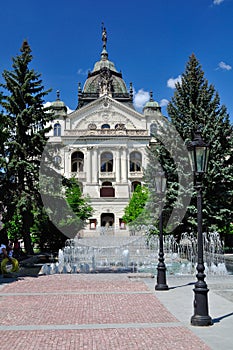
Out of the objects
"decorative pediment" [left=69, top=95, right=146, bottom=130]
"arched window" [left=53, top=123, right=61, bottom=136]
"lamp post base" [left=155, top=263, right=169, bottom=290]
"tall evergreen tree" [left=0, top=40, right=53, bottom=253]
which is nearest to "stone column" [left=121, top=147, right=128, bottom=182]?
"decorative pediment" [left=69, top=95, right=146, bottom=130]

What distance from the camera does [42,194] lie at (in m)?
22.1

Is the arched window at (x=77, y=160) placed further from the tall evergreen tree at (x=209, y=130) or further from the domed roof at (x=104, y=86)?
the tall evergreen tree at (x=209, y=130)

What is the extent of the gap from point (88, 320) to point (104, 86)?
5354cm

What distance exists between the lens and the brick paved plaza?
242 inches

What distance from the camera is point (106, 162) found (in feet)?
176

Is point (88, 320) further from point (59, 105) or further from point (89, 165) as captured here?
point (59, 105)

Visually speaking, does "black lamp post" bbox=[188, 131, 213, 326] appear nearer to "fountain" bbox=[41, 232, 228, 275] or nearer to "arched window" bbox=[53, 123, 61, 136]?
"fountain" bbox=[41, 232, 228, 275]

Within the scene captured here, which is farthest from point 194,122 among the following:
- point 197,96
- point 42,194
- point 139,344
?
point 139,344

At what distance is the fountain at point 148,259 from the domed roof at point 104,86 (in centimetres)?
3227

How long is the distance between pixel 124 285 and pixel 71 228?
55.9ft

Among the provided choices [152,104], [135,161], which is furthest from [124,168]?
[152,104]

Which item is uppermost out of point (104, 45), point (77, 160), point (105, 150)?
point (104, 45)

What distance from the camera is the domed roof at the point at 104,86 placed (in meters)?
59.1

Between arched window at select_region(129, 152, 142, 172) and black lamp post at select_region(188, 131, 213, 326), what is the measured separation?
44958 mm
